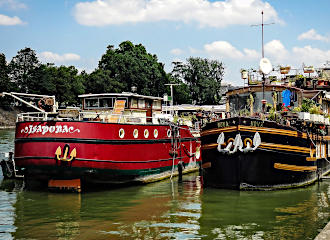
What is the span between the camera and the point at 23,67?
297 feet

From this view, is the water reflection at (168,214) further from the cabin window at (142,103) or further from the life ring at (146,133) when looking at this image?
the cabin window at (142,103)

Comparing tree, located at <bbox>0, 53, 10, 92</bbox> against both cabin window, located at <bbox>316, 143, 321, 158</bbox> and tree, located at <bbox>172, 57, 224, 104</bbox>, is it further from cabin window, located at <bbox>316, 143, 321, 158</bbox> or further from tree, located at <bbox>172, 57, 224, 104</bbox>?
cabin window, located at <bbox>316, 143, 321, 158</bbox>

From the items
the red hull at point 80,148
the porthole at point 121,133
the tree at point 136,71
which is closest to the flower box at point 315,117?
the red hull at point 80,148

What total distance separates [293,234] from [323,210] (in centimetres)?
359

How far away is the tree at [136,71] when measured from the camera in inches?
2960

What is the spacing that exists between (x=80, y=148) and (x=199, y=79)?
214ft

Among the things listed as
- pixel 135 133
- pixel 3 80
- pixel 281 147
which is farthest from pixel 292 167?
pixel 3 80

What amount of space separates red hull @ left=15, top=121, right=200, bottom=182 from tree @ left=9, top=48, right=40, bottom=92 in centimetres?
6667

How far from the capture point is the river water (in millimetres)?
12625

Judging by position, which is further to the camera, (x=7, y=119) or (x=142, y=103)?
(x=7, y=119)

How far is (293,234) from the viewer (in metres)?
12.3

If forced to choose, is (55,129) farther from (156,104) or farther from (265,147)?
(156,104)

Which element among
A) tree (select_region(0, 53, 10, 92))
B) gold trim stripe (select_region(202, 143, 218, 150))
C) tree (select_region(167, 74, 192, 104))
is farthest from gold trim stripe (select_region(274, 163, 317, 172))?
tree (select_region(0, 53, 10, 92))

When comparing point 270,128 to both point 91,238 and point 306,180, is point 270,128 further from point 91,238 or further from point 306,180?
point 91,238
